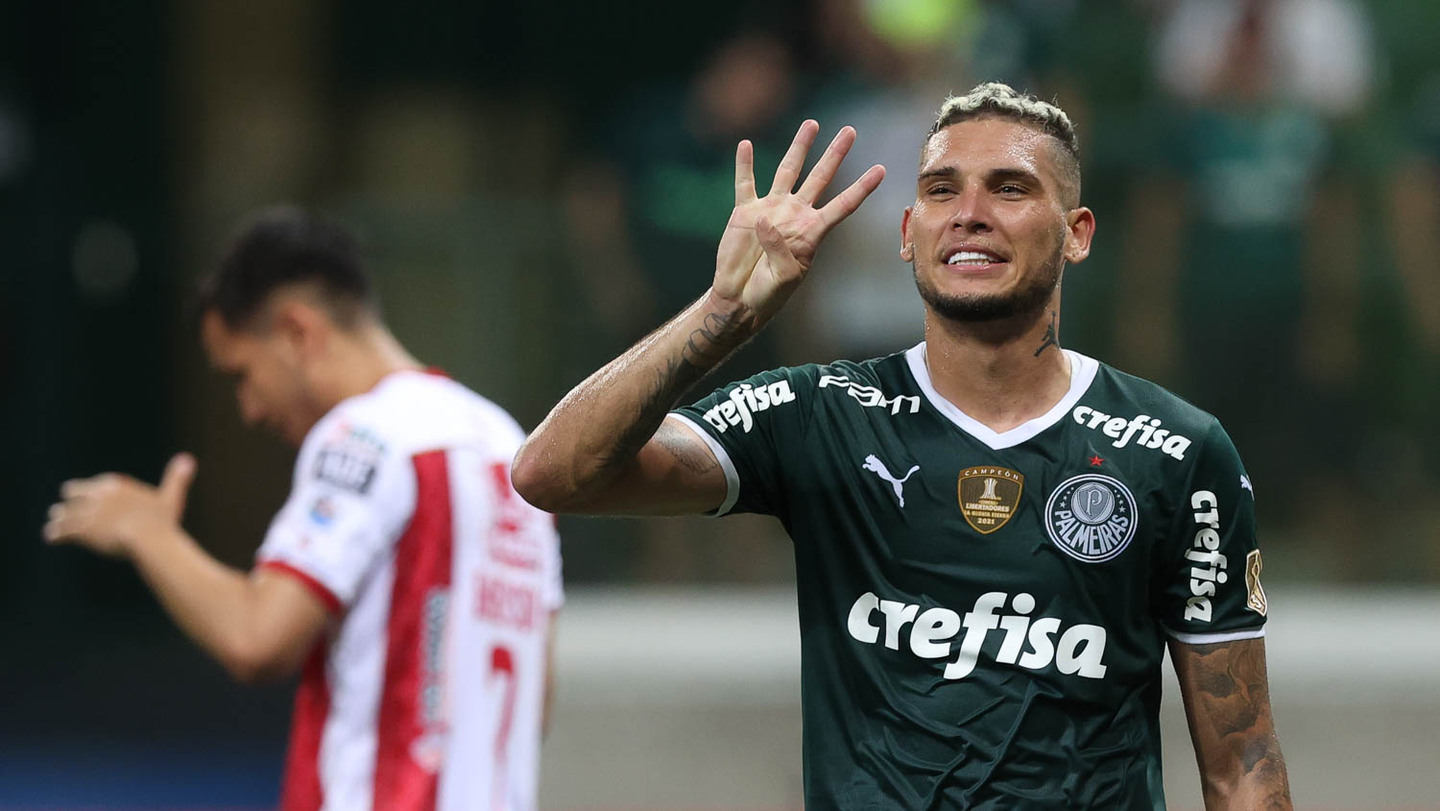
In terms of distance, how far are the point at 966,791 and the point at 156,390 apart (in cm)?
801

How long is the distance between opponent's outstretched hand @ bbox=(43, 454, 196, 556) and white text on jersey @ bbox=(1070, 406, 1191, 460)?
196cm

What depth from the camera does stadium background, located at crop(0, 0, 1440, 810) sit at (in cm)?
865

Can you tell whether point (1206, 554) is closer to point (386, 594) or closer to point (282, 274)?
point (386, 594)

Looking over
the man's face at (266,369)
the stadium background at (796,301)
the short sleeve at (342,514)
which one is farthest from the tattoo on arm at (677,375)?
the stadium background at (796,301)

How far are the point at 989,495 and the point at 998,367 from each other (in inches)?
9.7

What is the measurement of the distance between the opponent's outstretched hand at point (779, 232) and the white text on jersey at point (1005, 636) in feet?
1.91

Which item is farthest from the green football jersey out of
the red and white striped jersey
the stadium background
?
the stadium background

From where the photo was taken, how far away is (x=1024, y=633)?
320 centimetres

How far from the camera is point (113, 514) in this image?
13.5 ft

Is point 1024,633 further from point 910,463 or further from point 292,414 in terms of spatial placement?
point 292,414

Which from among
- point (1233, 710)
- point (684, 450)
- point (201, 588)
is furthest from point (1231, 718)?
point (201, 588)

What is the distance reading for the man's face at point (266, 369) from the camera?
4551 millimetres

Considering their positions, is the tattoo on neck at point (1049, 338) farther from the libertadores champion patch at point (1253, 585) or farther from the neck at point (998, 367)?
the libertadores champion patch at point (1253, 585)

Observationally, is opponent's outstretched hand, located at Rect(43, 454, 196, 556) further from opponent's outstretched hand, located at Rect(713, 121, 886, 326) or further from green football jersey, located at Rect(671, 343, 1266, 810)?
opponent's outstretched hand, located at Rect(713, 121, 886, 326)
